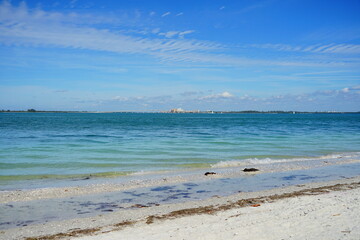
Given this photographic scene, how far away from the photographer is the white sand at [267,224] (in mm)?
6438

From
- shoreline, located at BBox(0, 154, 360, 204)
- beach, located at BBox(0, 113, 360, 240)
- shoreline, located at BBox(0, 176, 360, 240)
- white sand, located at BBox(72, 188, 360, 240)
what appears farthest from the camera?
shoreline, located at BBox(0, 154, 360, 204)

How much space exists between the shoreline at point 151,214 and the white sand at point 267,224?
0.36 meters

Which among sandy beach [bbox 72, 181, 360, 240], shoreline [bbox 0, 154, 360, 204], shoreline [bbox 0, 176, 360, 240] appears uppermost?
sandy beach [bbox 72, 181, 360, 240]

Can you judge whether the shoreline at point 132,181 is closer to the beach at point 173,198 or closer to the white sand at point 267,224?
the beach at point 173,198

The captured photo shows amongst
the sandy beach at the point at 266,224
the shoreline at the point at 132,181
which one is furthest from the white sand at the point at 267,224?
the shoreline at the point at 132,181

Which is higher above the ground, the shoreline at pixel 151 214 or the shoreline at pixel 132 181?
the shoreline at pixel 151 214

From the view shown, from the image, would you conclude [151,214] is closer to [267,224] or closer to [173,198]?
[173,198]

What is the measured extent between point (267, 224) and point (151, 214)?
9.82 feet

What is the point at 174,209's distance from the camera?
8.93 metres

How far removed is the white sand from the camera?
253 inches

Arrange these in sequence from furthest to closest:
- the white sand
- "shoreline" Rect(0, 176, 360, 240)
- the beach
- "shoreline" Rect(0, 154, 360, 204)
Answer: "shoreline" Rect(0, 154, 360, 204), "shoreline" Rect(0, 176, 360, 240), the beach, the white sand

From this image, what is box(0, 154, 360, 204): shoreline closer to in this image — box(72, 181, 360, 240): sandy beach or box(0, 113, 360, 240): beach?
box(0, 113, 360, 240): beach

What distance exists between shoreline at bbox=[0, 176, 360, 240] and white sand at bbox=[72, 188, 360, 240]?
0.36 metres

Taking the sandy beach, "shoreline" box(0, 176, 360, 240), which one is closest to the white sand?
the sandy beach
